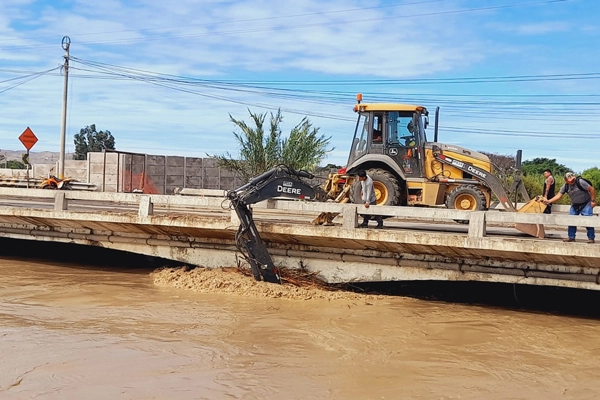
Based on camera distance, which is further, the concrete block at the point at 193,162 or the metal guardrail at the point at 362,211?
the concrete block at the point at 193,162

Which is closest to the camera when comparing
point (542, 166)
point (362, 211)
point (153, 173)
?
point (362, 211)

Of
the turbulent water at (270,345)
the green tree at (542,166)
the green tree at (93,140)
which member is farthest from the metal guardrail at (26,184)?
the green tree at (93,140)

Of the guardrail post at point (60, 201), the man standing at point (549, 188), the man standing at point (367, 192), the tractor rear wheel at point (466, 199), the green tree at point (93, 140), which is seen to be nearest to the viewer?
the man standing at point (367, 192)

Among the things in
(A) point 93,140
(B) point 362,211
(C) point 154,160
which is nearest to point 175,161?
(C) point 154,160

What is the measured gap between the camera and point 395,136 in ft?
49.2

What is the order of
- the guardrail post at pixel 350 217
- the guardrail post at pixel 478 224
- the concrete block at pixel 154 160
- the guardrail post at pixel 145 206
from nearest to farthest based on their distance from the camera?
the guardrail post at pixel 478 224, the guardrail post at pixel 350 217, the guardrail post at pixel 145 206, the concrete block at pixel 154 160

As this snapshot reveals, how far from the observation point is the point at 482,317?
11.7 metres

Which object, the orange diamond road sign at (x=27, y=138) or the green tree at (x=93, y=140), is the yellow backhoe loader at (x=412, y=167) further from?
the green tree at (x=93, y=140)

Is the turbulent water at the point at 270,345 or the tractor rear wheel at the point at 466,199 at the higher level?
the tractor rear wheel at the point at 466,199

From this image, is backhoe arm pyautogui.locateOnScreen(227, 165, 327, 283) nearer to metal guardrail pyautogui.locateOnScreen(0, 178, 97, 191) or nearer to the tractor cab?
the tractor cab

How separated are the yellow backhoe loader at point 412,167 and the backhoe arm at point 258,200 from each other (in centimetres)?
153

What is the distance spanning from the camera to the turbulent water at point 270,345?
25.8 ft

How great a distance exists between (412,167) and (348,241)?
3.41 meters

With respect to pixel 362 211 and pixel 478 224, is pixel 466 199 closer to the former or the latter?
pixel 478 224
